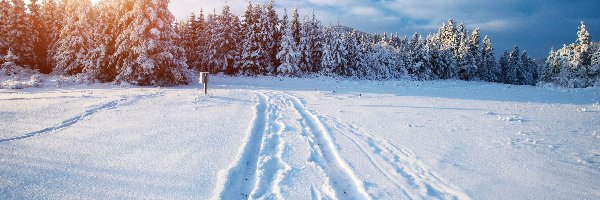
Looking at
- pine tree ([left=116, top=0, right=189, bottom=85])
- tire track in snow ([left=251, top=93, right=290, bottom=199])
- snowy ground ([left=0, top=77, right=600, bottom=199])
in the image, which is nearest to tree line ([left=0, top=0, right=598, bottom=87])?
pine tree ([left=116, top=0, right=189, bottom=85])

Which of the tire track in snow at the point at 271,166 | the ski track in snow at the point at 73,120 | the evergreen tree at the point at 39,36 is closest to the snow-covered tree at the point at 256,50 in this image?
the evergreen tree at the point at 39,36

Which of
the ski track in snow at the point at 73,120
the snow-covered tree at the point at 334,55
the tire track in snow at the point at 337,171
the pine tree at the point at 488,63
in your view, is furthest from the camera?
the pine tree at the point at 488,63

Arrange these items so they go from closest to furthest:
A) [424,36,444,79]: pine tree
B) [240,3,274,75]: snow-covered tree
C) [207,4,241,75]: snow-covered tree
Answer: [240,3,274,75]: snow-covered tree < [207,4,241,75]: snow-covered tree < [424,36,444,79]: pine tree

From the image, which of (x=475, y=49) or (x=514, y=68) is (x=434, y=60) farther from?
(x=514, y=68)

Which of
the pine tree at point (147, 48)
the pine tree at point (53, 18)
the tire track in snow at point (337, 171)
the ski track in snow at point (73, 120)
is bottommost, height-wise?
the tire track in snow at point (337, 171)

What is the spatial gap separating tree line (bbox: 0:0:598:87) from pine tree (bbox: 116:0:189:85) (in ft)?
0.25

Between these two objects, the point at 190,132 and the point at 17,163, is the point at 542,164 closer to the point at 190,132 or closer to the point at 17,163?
the point at 190,132

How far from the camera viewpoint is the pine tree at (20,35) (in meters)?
32.3

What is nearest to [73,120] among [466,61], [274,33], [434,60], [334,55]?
[274,33]

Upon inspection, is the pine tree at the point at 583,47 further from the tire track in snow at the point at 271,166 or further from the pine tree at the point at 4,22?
the pine tree at the point at 4,22

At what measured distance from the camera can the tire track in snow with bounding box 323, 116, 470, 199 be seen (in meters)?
4.69

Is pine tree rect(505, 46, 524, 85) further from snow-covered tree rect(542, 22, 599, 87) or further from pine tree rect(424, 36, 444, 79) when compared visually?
A: pine tree rect(424, 36, 444, 79)

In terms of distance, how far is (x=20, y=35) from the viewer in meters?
32.7

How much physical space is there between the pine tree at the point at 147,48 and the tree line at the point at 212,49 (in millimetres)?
76
